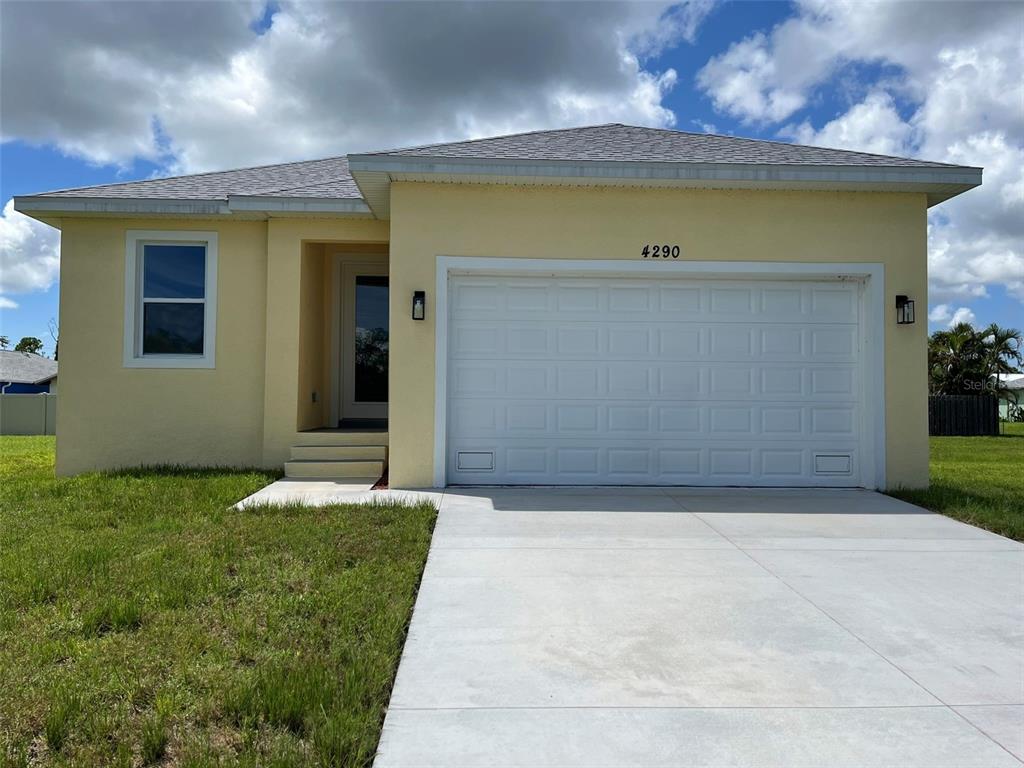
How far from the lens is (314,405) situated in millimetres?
10719

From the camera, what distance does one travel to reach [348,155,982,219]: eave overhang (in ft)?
25.4

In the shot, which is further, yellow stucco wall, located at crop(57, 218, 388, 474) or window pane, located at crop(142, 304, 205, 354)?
window pane, located at crop(142, 304, 205, 354)

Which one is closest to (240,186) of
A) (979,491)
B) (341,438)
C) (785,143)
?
(341,438)

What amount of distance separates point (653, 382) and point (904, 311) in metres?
3.13

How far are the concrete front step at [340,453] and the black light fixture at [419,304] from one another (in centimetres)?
240

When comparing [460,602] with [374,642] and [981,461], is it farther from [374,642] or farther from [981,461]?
[981,461]

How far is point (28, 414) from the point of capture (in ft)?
83.1

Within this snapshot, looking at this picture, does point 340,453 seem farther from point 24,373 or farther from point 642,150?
point 24,373

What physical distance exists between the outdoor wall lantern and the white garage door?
41 cm

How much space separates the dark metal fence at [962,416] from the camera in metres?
23.9

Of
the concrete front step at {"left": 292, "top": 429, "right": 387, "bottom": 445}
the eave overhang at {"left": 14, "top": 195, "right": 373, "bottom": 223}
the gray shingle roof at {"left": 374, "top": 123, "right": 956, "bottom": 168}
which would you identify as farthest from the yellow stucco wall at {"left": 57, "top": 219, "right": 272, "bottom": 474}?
the gray shingle roof at {"left": 374, "top": 123, "right": 956, "bottom": 168}

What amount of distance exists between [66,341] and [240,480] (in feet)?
12.1

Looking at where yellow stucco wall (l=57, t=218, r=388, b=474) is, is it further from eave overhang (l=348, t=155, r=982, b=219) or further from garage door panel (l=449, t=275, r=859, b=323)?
garage door panel (l=449, t=275, r=859, b=323)

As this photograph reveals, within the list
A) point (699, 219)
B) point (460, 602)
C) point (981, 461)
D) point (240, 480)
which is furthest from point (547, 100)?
point (460, 602)
